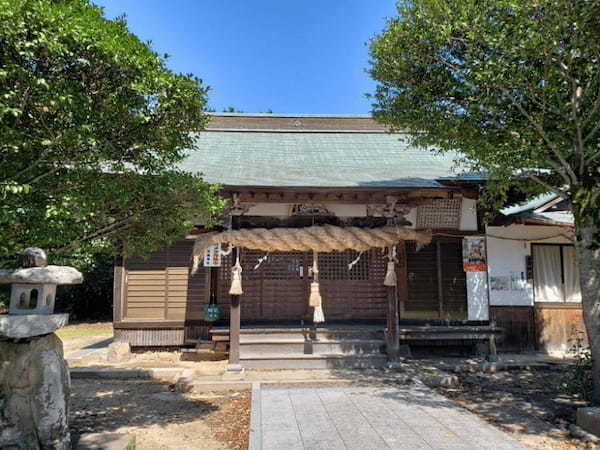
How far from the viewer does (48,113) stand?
157 inches

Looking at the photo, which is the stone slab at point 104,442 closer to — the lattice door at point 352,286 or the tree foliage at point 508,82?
the tree foliage at point 508,82

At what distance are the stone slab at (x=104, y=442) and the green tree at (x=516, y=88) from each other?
20.5 ft

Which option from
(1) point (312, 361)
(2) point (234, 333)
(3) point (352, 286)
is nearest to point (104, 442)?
(2) point (234, 333)

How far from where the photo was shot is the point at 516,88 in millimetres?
5734

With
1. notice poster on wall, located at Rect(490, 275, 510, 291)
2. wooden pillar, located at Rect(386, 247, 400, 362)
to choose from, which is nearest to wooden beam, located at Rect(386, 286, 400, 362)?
wooden pillar, located at Rect(386, 247, 400, 362)

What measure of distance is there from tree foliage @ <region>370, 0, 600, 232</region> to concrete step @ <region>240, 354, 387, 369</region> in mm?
4315

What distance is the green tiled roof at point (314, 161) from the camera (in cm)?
866

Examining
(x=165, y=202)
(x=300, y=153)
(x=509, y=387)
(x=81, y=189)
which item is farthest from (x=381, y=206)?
(x=81, y=189)

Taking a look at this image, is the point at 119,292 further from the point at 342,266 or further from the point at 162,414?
the point at 342,266

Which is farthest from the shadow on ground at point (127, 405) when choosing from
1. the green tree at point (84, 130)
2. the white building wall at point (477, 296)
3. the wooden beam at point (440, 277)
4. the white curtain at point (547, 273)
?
the white curtain at point (547, 273)

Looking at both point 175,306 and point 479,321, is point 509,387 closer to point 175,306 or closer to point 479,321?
point 479,321

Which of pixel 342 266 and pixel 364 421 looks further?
pixel 342 266

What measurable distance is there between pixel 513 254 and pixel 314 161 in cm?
565

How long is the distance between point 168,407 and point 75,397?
1833 mm
